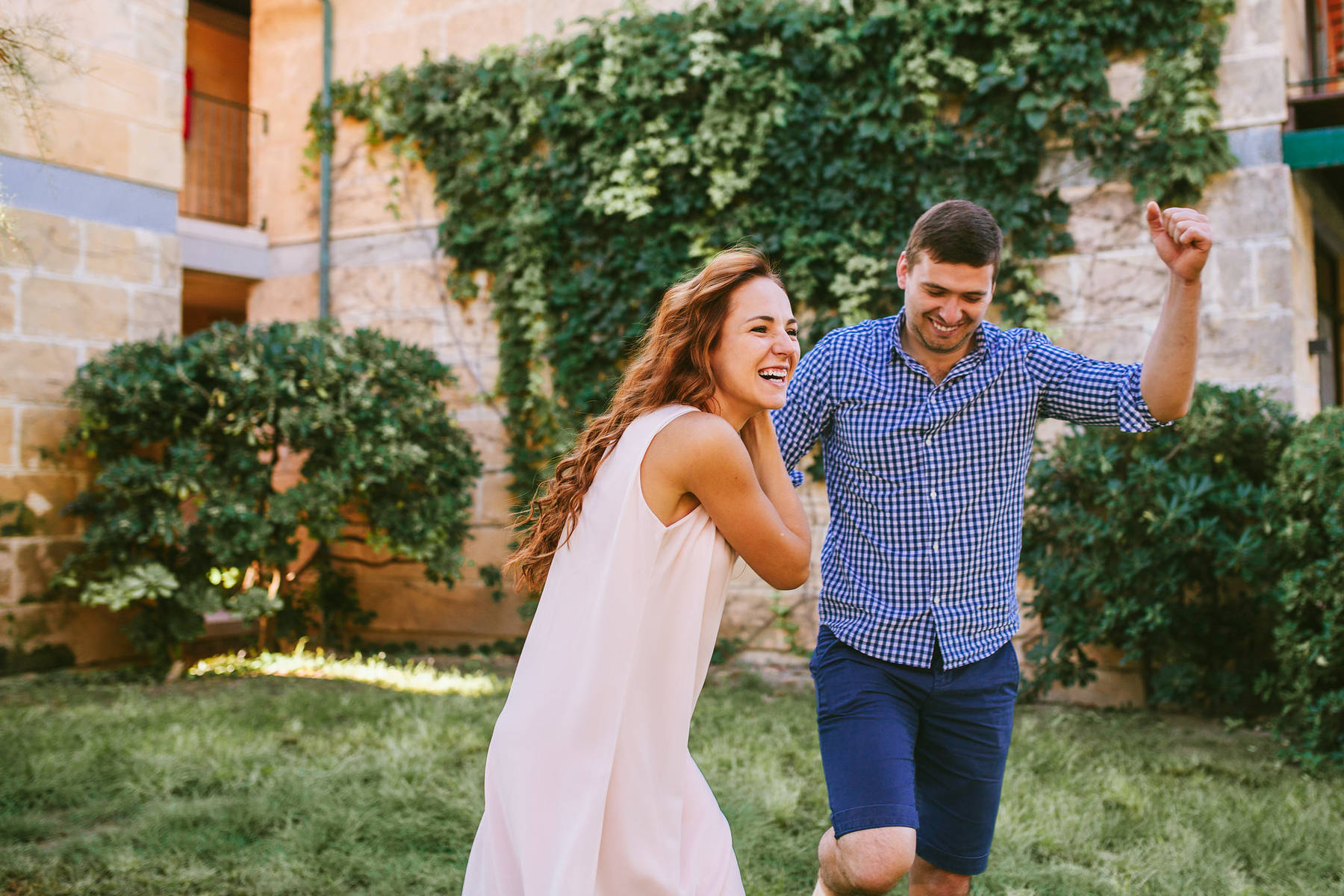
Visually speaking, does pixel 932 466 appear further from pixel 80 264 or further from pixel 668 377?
pixel 80 264

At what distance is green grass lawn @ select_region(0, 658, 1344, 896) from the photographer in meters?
3.45

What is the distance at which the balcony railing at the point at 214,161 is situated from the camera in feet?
35.6

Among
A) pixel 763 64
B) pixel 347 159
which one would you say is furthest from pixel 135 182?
pixel 763 64

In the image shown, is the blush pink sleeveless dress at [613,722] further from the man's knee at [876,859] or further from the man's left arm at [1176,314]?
the man's left arm at [1176,314]

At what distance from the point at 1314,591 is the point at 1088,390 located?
2.80 m

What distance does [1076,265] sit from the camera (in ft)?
21.1

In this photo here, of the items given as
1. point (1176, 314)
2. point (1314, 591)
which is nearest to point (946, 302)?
point (1176, 314)

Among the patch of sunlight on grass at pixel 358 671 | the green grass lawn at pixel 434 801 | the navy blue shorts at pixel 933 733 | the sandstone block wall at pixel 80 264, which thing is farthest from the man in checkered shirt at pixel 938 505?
the sandstone block wall at pixel 80 264

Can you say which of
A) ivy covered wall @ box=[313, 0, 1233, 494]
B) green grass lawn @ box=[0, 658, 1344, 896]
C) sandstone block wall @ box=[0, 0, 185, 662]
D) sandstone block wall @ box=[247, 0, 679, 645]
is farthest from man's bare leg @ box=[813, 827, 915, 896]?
sandstone block wall @ box=[0, 0, 185, 662]

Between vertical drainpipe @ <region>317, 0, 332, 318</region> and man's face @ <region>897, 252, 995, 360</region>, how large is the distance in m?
7.11

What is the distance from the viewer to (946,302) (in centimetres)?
263

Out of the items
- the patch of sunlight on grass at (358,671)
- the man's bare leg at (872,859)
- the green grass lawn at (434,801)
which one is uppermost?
the man's bare leg at (872,859)

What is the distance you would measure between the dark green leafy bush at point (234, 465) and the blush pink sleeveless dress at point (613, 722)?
4937 mm

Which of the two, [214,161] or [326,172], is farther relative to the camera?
[214,161]
